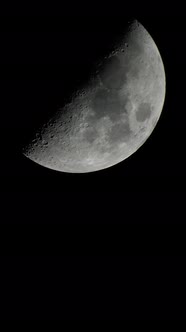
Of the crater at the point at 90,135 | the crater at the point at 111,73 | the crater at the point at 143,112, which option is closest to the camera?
the crater at the point at 111,73

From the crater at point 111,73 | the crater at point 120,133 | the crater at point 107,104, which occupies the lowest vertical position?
the crater at point 120,133

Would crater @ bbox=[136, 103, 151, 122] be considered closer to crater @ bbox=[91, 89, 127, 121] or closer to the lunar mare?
the lunar mare

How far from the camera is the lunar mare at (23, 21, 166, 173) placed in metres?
3.32

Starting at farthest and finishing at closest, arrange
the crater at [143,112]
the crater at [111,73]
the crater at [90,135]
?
1. the crater at [143,112]
2. the crater at [90,135]
3. the crater at [111,73]

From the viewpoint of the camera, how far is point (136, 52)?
3432mm

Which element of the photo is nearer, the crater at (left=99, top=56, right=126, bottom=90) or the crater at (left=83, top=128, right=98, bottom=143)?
the crater at (left=99, top=56, right=126, bottom=90)

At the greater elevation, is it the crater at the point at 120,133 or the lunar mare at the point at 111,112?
the lunar mare at the point at 111,112

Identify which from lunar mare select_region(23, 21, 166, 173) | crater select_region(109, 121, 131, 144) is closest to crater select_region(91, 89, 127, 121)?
lunar mare select_region(23, 21, 166, 173)

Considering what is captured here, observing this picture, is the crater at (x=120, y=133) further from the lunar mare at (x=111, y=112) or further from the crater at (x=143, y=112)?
the crater at (x=143, y=112)

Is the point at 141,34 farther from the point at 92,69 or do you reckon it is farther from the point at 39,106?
the point at 39,106

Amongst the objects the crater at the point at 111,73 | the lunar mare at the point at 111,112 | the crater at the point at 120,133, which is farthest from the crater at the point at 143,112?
the crater at the point at 111,73

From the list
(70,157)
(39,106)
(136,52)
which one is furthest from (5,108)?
(136,52)

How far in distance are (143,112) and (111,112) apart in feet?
1.37

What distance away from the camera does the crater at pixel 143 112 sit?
358 centimetres
